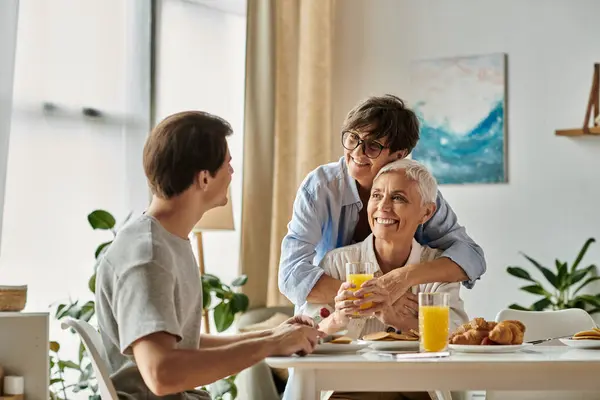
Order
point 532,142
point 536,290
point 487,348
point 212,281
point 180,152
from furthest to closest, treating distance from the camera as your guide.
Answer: point 532,142 < point 536,290 < point 212,281 < point 487,348 < point 180,152

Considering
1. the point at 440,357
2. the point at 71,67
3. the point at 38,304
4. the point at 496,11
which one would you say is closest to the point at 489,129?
the point at 496,11

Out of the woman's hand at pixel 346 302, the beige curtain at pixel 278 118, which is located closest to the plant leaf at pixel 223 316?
the beige curtain at pixel 278 118

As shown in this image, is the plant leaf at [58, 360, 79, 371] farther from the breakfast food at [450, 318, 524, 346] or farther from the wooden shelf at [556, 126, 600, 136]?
the wooden shelf at [556, 126, 600, 136]

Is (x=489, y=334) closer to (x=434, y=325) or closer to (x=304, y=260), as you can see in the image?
(x=434, y=325)

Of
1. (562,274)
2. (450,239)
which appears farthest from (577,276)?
(450,239)

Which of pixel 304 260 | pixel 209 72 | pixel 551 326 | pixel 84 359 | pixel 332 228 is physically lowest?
pixel 84 359

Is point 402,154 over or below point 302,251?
over

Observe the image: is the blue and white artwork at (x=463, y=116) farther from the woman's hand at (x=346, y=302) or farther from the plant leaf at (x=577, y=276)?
the woman's hand at (x=346, y=302)

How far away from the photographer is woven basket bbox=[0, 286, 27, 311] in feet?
10.1

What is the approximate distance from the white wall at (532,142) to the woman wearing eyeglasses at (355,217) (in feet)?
7.29

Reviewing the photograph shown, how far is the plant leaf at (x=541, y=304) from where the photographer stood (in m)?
4.73

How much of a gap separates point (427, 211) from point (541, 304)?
2257 millimetres

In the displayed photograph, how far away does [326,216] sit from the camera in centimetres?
286

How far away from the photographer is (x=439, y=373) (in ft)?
6.24
